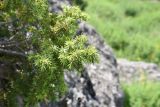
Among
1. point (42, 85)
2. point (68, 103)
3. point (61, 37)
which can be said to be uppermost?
point (61, 37)

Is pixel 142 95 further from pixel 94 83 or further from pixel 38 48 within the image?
pixel 38 48

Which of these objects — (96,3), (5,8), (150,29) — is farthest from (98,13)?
(5,8)

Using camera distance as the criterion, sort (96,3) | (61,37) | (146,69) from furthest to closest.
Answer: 1. (96,3)
2. (146,69)
3. (61,37)

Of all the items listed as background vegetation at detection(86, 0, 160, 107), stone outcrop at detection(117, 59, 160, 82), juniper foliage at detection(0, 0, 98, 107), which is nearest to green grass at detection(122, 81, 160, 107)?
background vegetation at detection(86, 0, 160, 107)

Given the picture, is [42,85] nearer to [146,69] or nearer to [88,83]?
[88,83]

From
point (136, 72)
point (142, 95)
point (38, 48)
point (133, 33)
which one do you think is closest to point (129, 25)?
point (133, 33)

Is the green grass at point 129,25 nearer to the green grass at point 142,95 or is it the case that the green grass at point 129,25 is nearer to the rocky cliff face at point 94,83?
the green grass at point 142,95
